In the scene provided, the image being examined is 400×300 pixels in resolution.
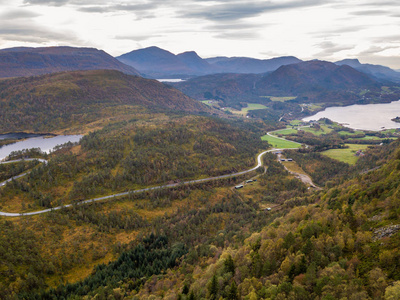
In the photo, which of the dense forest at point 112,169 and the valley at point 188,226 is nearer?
the valley at point 188,226

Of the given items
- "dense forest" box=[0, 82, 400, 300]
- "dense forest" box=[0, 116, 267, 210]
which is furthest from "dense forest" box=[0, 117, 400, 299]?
"dense forest" box=[0, 116, 267, 210]

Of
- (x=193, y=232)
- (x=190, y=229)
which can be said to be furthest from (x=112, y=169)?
(x=193, y=232)

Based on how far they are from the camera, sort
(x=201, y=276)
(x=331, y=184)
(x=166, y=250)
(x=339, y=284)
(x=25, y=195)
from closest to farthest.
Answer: (x=339, y=284), (x=201, y=276), (x=166, y=250), (x=25, y=195), (x=331, y=184)

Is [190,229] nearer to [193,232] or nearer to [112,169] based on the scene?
[193,232]

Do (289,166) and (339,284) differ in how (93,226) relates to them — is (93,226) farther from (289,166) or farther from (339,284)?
(289,166)

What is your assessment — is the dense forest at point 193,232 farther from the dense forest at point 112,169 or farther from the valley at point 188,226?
the dense forest at point 112,169

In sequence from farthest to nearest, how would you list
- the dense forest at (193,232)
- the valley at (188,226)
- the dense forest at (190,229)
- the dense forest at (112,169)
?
the dense forest at (112,169)
the valley at (188,226)
the dense forest at (190,229)
the dense forest at (193,232)

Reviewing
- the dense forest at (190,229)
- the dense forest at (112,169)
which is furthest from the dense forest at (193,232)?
the dense forest at (112,169)

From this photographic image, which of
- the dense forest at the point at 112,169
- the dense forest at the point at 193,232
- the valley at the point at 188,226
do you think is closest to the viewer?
the dense forest at the point at 193,232

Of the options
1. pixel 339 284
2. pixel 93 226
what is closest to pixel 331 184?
pixel 339 284

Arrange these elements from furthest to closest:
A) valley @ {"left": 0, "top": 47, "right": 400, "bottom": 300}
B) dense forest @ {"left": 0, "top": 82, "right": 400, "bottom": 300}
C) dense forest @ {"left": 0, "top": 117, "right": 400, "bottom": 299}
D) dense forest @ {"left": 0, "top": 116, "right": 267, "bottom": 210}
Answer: dense forest @ {"left": 0, "top": 116, "right": 267, "bottom": 210} < valley @ {"left": 0, "top": 47, "right": 400, "bottom": 300} < dense forest @ {"left": 0, "top": 82, "right": 400, "bottom": 300} < dense forest @ {"left": 0, "top": 117, "right": 400, "bottom": 299}

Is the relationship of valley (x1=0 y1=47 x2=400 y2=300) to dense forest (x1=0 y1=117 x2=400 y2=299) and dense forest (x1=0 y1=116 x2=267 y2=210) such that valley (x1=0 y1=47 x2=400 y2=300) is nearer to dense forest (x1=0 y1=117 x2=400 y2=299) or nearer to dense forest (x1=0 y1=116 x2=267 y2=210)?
dense forest (x1=0 y1=117 x2=400 y2=299)
